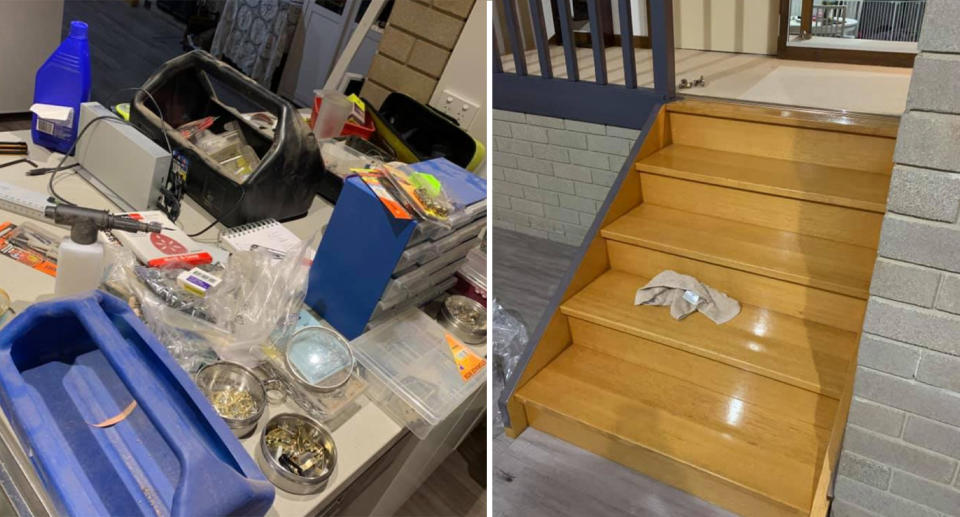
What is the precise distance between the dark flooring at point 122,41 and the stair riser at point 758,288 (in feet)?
11.0

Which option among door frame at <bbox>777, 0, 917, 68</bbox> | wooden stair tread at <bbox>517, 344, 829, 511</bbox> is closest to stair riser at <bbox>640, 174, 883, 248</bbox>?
wooden stair tread at <bbox>517, 344, 829, 511</bbox>

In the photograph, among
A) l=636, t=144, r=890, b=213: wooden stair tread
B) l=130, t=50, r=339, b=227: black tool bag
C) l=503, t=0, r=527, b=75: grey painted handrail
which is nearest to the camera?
→ l=130, t=50, r=339, b=227: black tool bag

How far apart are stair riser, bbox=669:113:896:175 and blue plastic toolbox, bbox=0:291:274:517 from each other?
7.60 feet

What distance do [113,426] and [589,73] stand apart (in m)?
2.88

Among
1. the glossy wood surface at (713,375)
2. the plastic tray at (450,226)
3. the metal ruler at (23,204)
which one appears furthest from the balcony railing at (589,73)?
the metal ruler at (23,204)

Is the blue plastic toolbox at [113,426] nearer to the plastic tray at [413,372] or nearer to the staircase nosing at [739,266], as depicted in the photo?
the plastic tray at [413,372]

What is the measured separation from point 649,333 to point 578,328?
30 cm

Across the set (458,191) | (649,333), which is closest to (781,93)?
(649,333)

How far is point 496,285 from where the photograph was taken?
344 centimetres

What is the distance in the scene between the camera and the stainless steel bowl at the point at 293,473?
1224 millimetres

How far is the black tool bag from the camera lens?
6.12ft

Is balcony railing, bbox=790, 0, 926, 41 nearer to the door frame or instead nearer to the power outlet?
the door frame

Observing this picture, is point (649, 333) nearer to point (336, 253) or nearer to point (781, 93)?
point (336, 253)

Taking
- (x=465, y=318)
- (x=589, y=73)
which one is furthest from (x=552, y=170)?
(x=465, y=318)
